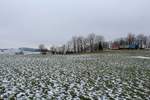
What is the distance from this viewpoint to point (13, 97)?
9.20 meters

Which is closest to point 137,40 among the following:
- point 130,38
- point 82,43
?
point 130,38

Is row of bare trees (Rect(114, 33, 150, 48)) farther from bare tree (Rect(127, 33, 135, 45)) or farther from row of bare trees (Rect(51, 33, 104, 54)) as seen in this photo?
row of bare trees (Rect(51, 33, 104, 54))

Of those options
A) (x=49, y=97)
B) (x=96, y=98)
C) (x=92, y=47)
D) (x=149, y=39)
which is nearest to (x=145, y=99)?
(x=96, y=98)

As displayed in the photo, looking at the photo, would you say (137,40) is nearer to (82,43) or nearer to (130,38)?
(130,38)

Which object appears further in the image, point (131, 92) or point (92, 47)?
point (92, 47)

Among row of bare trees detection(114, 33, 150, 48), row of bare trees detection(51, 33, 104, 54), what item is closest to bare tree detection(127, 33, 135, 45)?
row of bare trees detection(114, 33, 150, 48)

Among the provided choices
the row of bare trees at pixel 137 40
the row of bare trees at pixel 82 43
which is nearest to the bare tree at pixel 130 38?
the row of bare trees at pixel 137 40

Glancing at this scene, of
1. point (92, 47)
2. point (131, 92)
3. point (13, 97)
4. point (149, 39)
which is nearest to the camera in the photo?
point (13, 97)

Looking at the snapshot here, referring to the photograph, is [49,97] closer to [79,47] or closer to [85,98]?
[85,98]

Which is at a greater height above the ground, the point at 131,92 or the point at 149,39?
the point at 149,39

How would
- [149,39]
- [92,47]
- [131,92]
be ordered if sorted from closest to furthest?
[131,92] < [92,47] < [149,39]

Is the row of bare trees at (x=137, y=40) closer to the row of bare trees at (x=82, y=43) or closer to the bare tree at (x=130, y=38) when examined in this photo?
the bare tree at (x=130, y=38)

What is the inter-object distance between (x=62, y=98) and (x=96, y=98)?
1676mm

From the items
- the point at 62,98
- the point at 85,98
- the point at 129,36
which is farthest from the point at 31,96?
the point at 129,36
